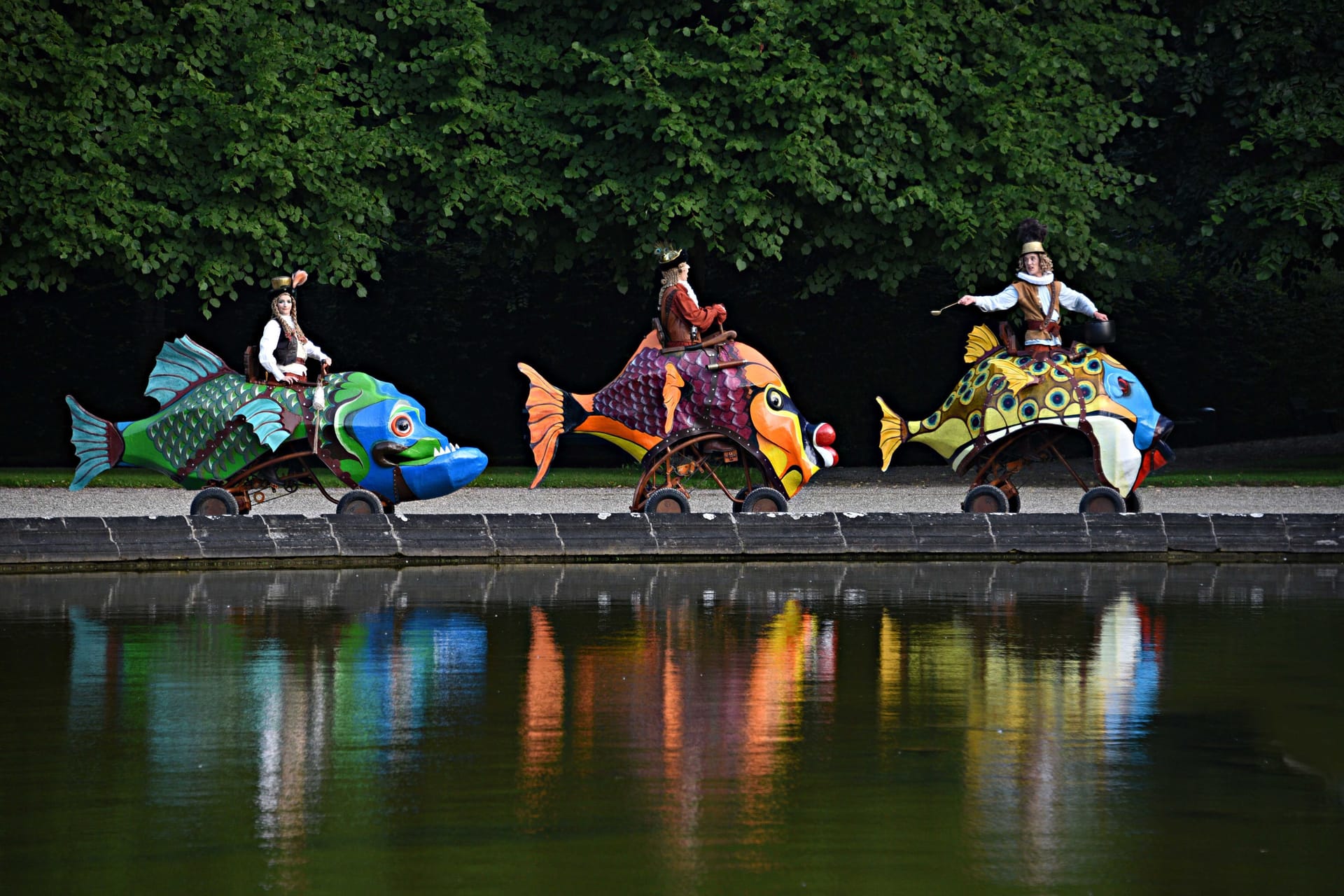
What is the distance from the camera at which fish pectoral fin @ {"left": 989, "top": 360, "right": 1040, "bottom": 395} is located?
16.1 meters

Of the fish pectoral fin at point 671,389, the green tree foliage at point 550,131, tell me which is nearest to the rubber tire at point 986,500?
the fish pectoral fin at point 671,389

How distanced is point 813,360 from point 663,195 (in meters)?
7.57

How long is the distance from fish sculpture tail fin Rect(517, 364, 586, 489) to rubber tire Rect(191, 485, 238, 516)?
2.43 metres

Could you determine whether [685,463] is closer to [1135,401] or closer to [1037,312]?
[1037,312]

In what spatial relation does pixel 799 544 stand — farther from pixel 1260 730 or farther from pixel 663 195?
pixel 663 195

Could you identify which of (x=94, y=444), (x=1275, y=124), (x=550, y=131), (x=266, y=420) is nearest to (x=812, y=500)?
(x=550, y=131)

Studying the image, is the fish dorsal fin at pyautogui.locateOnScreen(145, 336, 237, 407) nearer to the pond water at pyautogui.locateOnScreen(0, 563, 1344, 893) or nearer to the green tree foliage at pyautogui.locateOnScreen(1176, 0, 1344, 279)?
the pond water at pyautogui.locateOnScreen(0, 563, 1344, 893)

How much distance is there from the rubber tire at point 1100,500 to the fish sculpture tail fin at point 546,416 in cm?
420

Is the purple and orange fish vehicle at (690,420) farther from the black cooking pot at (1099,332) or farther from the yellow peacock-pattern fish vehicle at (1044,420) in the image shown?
the black cooking pot at (1099,332)

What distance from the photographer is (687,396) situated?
52.3ft

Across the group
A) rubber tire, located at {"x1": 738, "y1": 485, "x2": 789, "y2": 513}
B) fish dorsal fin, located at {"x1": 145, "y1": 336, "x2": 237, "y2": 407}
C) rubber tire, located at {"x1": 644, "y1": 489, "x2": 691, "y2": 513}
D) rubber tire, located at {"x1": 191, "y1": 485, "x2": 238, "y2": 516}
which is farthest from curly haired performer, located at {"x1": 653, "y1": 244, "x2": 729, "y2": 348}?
rubber tire, located at {"x1": 191, "y1": 485, "x2": 238, "y2": 516}

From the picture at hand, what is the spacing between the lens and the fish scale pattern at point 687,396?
15852mm

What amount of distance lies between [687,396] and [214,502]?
3829 mm

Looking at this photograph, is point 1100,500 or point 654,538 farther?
point 1100,500
